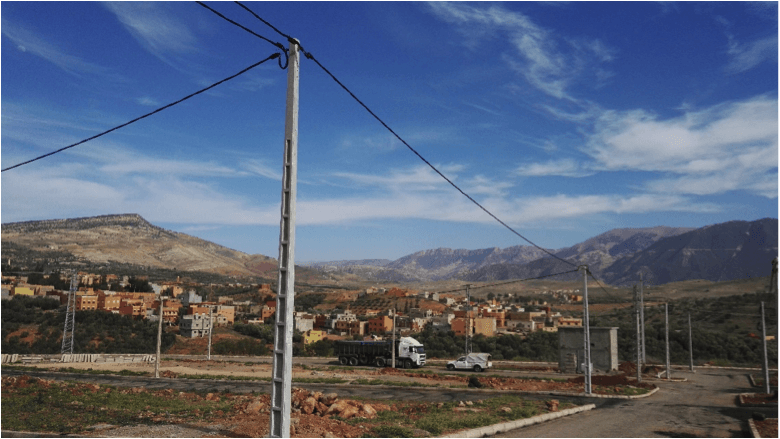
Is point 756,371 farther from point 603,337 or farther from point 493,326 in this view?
point 493,326

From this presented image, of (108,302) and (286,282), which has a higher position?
(286,282)

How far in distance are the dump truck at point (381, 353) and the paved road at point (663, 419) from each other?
20739 millimetres

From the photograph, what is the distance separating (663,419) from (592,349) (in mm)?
26241

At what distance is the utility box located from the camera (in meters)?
45.4

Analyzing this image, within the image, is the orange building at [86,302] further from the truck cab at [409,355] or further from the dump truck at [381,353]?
the truck cab at [409,355]

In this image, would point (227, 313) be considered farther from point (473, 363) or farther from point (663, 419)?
point (663, 419)

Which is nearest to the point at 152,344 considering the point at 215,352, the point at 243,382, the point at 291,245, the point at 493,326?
the point at 215,352

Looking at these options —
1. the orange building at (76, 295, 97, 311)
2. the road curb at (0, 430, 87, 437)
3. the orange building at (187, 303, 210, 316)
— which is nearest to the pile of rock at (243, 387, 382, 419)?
the road curb at (0, 430, 87, 437)

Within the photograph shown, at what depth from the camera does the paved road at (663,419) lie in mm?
18375

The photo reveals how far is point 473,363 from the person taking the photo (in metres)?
46.3

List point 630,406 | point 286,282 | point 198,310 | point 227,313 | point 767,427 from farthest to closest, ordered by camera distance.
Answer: point 227,313, point 198,310, point 630,406, point 767,427, point 286,282

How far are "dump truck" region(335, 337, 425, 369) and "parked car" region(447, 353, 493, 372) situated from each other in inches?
122

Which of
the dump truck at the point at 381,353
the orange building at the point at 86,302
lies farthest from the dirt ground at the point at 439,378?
the orange building at the point at 86,302

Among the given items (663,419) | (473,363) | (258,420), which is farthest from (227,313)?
(663,419)
